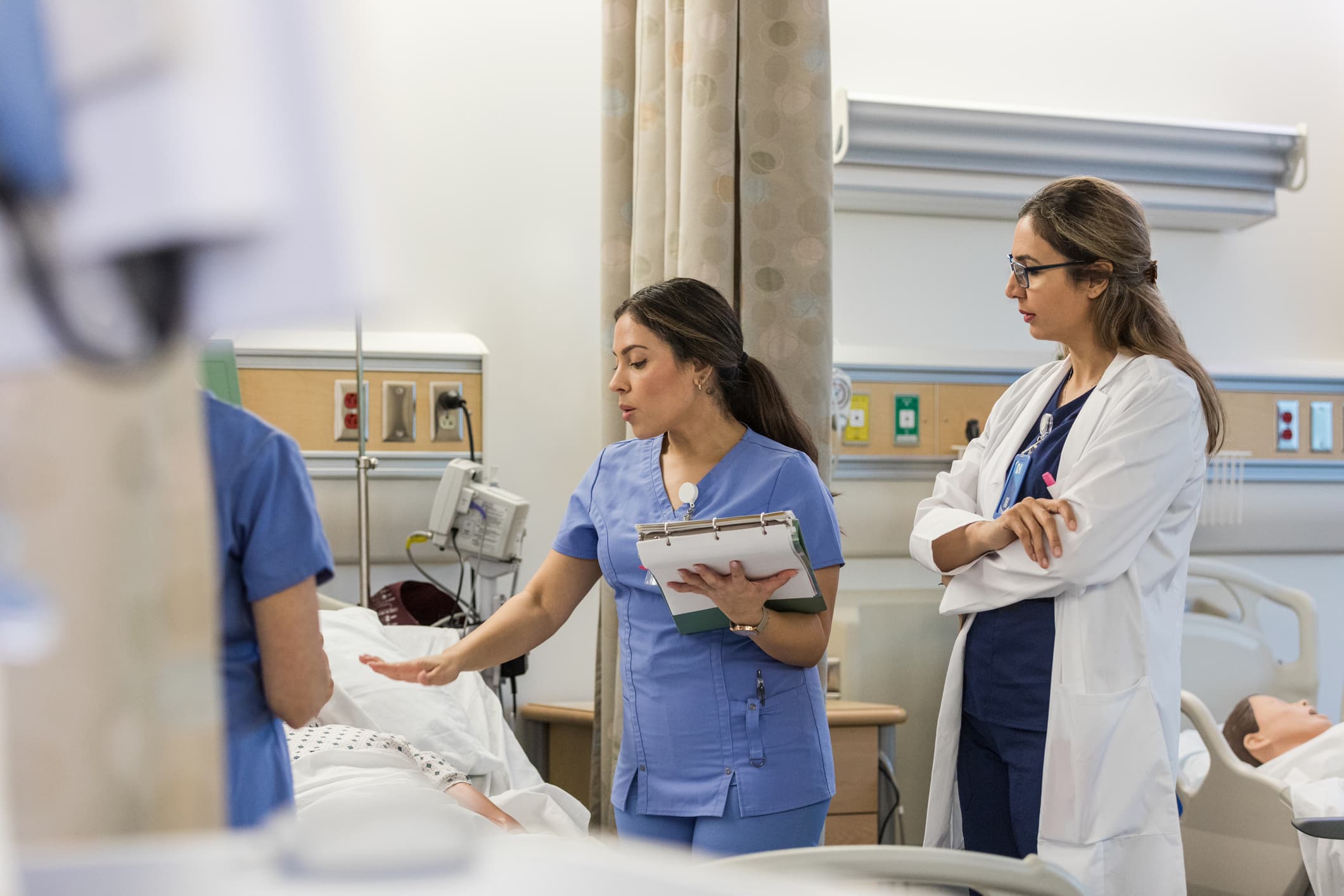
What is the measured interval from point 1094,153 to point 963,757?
2269mm

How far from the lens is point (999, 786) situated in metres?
1.88

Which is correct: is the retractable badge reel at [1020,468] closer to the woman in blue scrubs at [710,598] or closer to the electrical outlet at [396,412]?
the woman in blue scrubs at [710,598]

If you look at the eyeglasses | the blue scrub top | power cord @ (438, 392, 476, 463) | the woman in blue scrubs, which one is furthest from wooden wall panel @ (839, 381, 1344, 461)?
the blue scrub top

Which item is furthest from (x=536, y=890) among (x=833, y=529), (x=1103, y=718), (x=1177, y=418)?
(x=1177, y=418)

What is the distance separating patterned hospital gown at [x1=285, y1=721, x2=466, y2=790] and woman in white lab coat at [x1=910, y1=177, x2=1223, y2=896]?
87cm

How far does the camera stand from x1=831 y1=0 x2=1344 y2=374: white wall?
141 inches

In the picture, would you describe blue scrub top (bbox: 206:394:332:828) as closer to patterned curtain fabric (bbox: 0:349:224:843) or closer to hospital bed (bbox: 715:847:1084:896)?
patterned curtain fabric (bbox: 0:349:224:843)

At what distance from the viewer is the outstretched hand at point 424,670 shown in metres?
1.58

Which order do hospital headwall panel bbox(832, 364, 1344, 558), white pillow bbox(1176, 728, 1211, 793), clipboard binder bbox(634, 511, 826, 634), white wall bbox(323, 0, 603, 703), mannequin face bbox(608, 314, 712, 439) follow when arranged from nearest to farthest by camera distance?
clipboard binder bbox(634, 511, 826, 634), mannequin face bbox(608, 314, 712, 439), white pillow bbox(1176, 728, 1211, 793), white wall bbox(323, 0, 603, 703), hospital headwall panel bbox(832, 364, 1344, 558)

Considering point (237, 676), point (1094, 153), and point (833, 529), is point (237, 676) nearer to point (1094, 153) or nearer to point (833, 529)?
point (833, 529)

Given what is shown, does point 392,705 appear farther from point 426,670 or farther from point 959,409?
point 959,409

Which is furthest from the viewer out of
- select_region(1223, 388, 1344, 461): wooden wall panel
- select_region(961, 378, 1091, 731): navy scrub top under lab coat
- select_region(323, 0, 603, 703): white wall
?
select_region(1223, 388, 1344, 461): wooden wall panel

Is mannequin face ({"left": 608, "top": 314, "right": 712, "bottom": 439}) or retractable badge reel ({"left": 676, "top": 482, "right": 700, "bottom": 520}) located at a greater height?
mannequin face ({"left": 608, "top": 314, "right": 712, "bottom": 439})

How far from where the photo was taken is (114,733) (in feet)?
1.21
